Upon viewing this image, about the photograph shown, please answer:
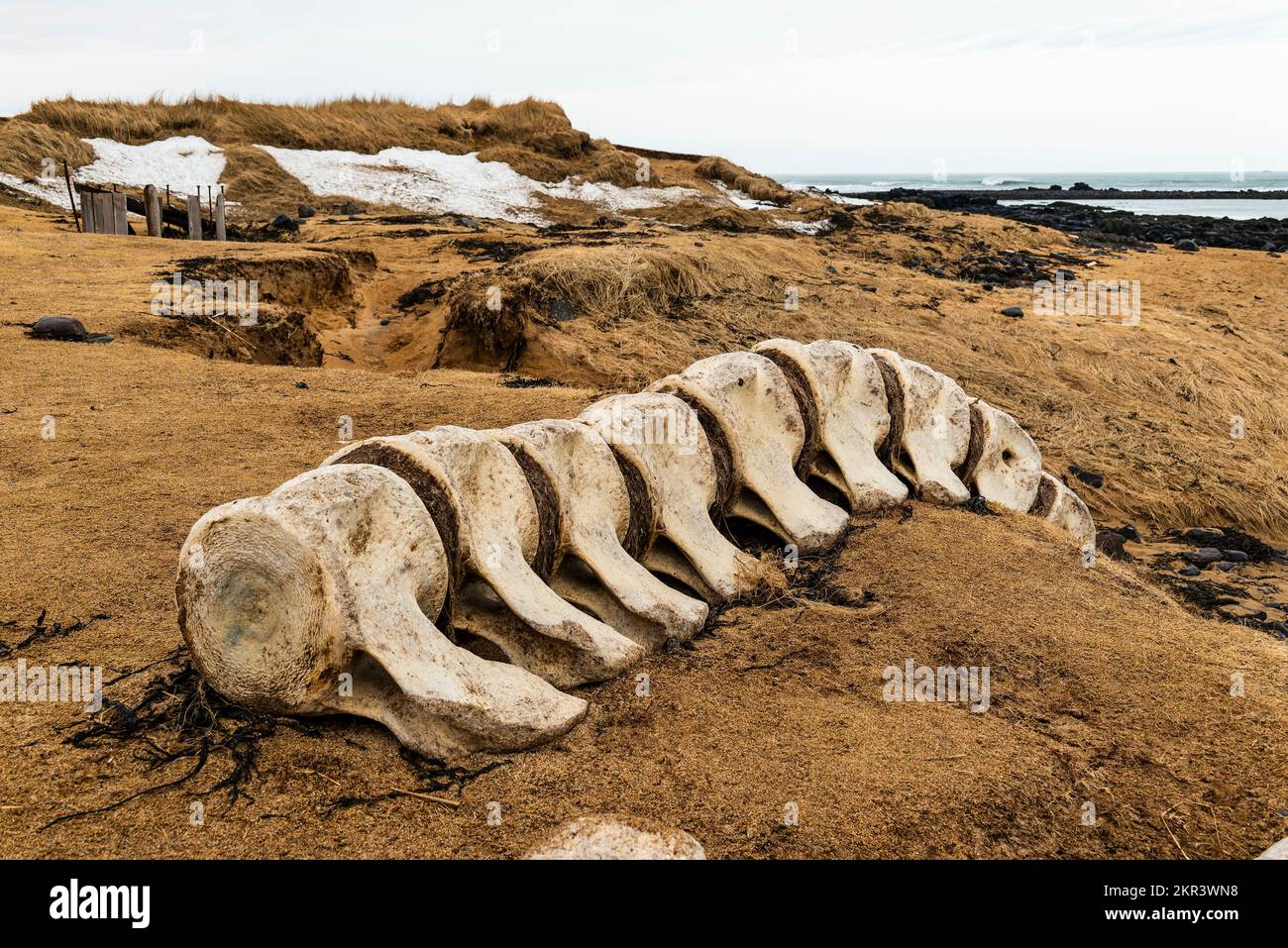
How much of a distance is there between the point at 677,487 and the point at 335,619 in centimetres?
183

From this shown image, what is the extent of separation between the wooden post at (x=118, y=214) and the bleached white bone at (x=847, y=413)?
9906mm

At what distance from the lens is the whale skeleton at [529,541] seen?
2656 mm

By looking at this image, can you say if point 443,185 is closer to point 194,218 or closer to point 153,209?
point 194,218

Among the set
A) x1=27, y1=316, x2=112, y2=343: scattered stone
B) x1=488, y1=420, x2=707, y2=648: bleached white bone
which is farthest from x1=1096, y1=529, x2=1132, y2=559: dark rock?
x1=27, y1=316, x2=112, y2=343: scattered stone

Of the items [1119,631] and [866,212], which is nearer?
[1119,631]

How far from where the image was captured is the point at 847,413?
5.11 m

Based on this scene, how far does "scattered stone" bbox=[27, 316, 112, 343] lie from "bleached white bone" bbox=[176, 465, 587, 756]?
5.26 meters

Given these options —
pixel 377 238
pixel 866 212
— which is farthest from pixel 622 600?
pixel 866 212

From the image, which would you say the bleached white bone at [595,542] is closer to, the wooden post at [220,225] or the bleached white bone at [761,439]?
the bleached white bone at [761,439]

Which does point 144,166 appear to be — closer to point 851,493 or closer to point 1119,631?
point 851,493

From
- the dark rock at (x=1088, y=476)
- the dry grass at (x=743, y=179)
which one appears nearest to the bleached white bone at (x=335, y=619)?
the dark rock at (x=1088, y=476)

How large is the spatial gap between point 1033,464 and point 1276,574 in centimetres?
239

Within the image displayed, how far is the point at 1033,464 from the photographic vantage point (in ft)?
19.3

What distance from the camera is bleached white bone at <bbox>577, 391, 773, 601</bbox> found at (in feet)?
13.3
